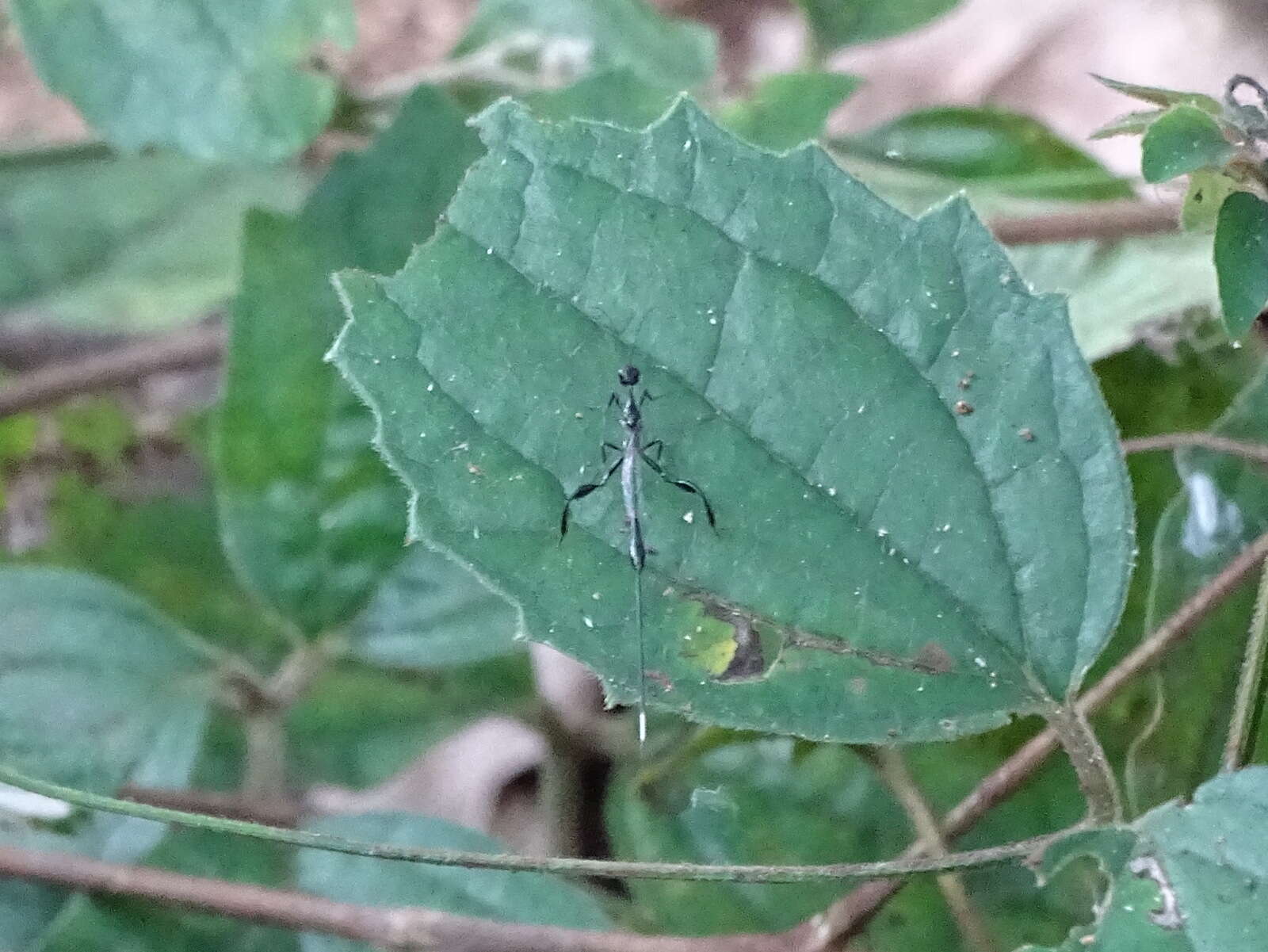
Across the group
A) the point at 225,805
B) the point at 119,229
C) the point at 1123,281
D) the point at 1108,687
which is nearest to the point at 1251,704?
the point at 1108,687

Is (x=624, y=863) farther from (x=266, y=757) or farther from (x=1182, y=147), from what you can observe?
(x=266, y=757)

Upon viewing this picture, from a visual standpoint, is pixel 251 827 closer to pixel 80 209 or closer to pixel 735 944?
pixel 735 944

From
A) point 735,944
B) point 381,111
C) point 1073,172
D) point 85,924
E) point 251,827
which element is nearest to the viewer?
point 251,827

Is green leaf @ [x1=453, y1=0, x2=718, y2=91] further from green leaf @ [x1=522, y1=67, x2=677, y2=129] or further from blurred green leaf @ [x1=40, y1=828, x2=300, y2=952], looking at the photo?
blurred green leaf @ [x1=40, y1=828, x2=300, y2=952]

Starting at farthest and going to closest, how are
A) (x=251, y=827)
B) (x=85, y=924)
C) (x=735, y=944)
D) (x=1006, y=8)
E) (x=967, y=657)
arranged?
(x=1006, y=8) → (x=85, y=924) → (x=735, y=944) → (x=967, y=657) → (x=251, y=827)

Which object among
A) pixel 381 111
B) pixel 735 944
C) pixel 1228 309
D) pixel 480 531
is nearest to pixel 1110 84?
pixel 1228 309
